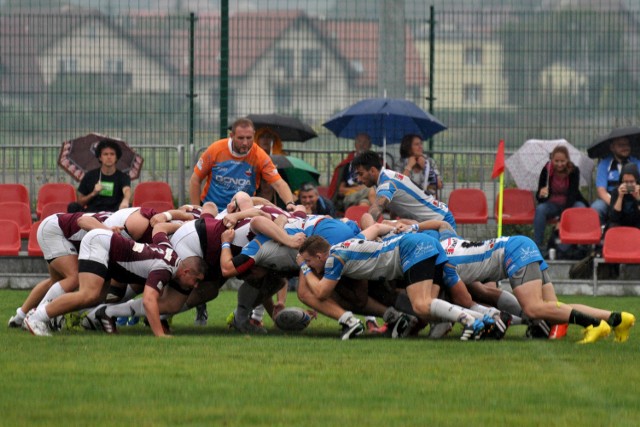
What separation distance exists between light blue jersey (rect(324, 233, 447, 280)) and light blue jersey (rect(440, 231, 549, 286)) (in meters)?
0.39

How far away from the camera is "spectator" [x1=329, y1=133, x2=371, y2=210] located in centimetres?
1920

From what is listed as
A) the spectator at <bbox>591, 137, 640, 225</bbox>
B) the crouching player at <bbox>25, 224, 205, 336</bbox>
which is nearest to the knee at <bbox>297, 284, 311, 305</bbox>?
the crouching player at <bbox>25, 224, 205, 336</bbox>

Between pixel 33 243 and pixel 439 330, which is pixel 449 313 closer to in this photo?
pixel 439 330

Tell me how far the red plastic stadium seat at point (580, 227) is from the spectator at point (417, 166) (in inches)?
69.1

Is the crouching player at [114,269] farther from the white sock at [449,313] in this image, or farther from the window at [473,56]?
the window at [473,56]

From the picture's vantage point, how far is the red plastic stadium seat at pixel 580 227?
62.0ft

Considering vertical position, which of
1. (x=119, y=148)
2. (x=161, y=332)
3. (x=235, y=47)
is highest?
(x=235, y=47)

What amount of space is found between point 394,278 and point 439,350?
1240 mm

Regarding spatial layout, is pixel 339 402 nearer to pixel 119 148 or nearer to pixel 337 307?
pixel 337 307

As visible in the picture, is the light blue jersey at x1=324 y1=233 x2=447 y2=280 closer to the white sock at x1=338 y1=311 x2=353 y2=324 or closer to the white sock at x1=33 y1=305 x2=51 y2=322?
the white sock at x1=338 y1=311 x2=353 y2=324

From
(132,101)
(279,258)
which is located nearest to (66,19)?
(132,101)

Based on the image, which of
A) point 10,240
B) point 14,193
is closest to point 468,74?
point 14,193

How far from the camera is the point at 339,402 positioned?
8.45 metres

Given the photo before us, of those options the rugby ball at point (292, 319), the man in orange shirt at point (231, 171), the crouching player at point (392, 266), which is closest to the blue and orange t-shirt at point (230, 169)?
the man in orange shirt at point (231, 171)
